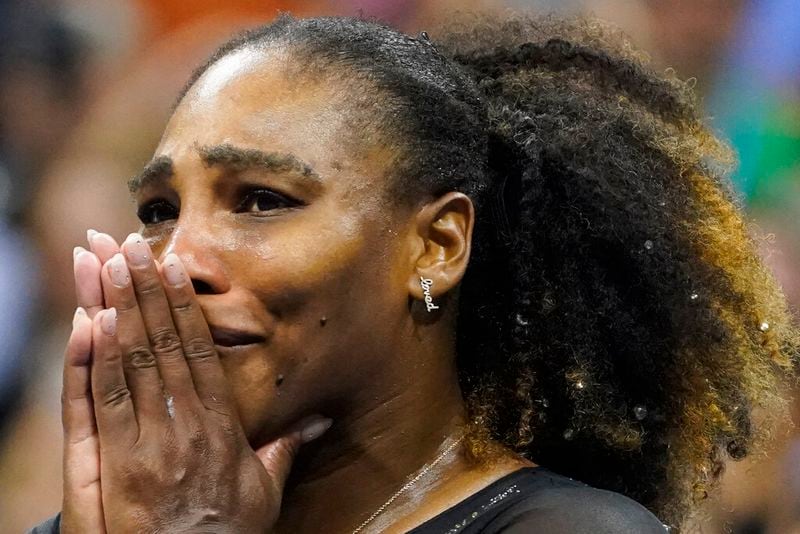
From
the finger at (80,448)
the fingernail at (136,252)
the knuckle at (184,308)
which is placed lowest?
the finger at (80,448)

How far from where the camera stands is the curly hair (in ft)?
6.55

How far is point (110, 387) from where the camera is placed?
1.65 meters

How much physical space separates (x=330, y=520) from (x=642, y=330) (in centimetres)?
60

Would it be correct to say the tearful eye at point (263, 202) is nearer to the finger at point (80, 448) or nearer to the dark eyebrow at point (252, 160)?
the dark eyebrow at point (252, 160)

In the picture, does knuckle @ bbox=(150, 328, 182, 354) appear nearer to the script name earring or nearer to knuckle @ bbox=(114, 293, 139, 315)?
knuckle @ bbox=(114, 293, 139, 315)

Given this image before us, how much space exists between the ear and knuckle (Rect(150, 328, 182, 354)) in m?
0.41

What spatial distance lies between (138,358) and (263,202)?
31cm

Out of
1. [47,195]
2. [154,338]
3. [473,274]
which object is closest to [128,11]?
[47,195]

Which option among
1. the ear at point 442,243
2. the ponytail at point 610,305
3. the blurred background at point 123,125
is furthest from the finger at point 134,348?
the blurred background at point 123,125

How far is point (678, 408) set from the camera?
207 centimetres

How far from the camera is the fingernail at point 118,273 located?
5.35ft

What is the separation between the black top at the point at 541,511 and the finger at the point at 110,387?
19.4 inches

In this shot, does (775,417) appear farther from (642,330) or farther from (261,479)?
(261,479)

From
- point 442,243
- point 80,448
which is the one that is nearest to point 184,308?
point 80,448
